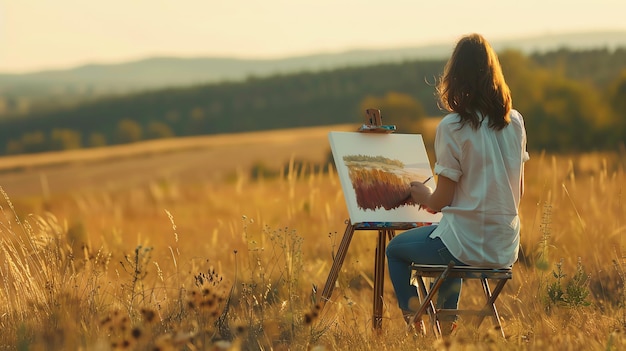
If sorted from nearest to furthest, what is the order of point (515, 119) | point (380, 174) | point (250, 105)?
point (515, 119)
point (380, 174)
point (250, 105)

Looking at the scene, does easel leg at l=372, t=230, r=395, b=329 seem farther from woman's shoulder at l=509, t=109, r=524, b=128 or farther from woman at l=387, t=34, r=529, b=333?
woman's shoulder at l=509, t=109, r=524, b=128

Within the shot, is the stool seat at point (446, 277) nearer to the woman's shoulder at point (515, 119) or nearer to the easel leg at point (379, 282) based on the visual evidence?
the easel leg at point (379, 282)

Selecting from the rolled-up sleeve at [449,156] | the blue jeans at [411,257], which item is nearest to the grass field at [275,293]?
the blue jeans at [411,257]

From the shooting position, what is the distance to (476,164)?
426 cm

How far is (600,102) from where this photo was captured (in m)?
32.2

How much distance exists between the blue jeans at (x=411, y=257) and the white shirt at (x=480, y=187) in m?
0.06

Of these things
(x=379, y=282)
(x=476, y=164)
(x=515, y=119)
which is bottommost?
(x=379, y=282)

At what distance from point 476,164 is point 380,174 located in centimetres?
79

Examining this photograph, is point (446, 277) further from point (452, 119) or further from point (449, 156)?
point (452, 119)

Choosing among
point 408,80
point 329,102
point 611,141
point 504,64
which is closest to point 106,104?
point 329,102

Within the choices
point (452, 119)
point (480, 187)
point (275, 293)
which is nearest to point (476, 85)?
point (452, 119)

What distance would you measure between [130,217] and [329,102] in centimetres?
6840

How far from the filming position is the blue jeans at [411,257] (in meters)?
4.39

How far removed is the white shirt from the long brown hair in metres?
0.05
